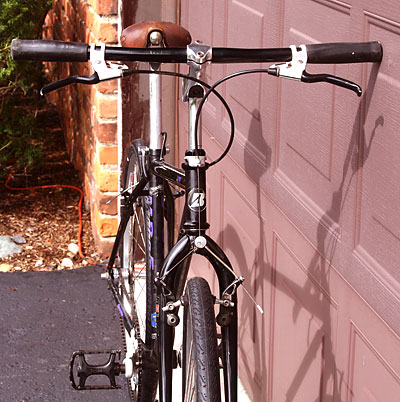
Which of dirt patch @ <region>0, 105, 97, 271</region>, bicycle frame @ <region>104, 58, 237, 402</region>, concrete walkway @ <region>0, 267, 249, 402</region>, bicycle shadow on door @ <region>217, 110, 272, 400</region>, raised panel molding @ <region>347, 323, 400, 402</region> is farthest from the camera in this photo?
dirt patch @ <region>0, 105, 97, 271</region>

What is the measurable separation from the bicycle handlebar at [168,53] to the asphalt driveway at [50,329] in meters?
1.80

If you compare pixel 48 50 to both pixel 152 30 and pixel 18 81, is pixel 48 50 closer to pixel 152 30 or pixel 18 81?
pixel 152 30

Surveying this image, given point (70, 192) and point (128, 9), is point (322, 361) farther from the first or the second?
point (70, 192)

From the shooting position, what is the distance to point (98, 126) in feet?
15.1

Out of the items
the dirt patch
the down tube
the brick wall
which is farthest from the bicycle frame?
the dirt patch

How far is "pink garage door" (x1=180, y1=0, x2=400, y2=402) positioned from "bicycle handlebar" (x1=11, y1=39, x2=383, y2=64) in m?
0.06

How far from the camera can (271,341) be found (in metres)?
3.04

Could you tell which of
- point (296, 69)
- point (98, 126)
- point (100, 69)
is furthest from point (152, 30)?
point (98, 126)

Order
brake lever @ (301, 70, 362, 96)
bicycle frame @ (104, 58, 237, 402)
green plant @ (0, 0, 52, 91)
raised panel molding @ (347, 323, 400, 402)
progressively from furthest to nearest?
1. green plant @ (0, 0, 52, 91)
2. bicycle frame @ (104, 58, 237, 402)
3. raised panel molding @ (347, 323, 400, 402)
4. brake lever @ (301, 70, 362, 96)

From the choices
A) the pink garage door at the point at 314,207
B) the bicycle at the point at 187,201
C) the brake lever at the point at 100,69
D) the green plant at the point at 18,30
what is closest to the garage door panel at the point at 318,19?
the pink garage door at the point at 314,207

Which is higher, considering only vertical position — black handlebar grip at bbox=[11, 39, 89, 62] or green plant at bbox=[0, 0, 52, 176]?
black handlebar grip at bbox=[11, 39, 89, 62]

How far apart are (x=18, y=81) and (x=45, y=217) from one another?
0.79 m

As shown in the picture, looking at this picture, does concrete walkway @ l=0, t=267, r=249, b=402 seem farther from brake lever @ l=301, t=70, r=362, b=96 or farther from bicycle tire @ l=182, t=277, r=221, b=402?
brake lever @ l=301, t=70, r=362, b=96

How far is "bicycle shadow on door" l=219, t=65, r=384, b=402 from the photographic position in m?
2.19
